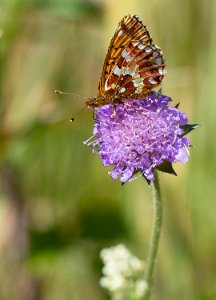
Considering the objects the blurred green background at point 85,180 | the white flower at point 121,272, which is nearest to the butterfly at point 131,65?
the white flower at point 121,272

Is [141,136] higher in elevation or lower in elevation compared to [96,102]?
lower

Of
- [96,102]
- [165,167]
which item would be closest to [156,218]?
[165,167]

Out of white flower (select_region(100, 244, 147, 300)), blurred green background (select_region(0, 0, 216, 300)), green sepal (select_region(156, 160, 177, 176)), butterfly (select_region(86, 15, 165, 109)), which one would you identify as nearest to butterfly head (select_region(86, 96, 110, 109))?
butterfly (select_region(86, 15, 165, 109))

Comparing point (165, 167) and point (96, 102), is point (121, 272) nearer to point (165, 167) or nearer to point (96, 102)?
point (165, 167)

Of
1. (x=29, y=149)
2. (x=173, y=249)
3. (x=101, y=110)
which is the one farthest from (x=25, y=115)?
(x=101, y=110)

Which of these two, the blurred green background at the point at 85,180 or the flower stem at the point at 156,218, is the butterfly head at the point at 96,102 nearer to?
the flower stem at the point at 156,218

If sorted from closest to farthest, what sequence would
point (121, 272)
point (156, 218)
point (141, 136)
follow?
point (156, 218), point (141, 136), point (121, 272)
